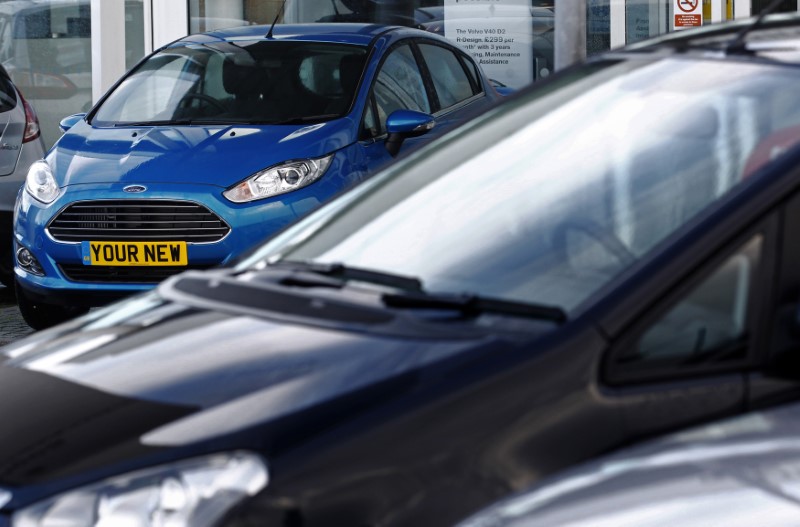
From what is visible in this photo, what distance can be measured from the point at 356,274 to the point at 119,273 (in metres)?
4.49

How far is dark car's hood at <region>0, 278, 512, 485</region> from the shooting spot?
7.70ft

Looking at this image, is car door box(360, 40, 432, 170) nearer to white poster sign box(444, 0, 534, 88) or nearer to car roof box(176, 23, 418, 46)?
car roof box(176, 23, 418, 46)

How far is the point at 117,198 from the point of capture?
23.4 ft

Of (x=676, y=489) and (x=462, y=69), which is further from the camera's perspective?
(x=462, y=69)

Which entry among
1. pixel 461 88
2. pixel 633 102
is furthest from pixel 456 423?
pixel 461 88

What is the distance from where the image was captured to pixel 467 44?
14.5 metres

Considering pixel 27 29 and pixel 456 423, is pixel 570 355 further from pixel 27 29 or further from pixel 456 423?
pixel 27 29

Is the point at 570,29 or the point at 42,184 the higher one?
the point at 570,29

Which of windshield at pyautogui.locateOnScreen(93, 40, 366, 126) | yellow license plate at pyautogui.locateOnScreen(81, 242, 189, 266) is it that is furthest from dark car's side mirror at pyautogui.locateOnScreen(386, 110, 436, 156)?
yellow license plate at pyautogui.locateOnScreen(81, 242, 189, 266)

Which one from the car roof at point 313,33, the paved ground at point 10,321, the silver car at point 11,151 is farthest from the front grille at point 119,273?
the car roof at point 313,33

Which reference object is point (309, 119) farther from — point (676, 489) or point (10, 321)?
point (676, 489)

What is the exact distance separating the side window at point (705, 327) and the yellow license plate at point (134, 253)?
4843mm

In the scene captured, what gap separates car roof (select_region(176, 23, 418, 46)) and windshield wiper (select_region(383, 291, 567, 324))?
19.4ft

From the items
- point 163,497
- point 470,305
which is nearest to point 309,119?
point 470,305
